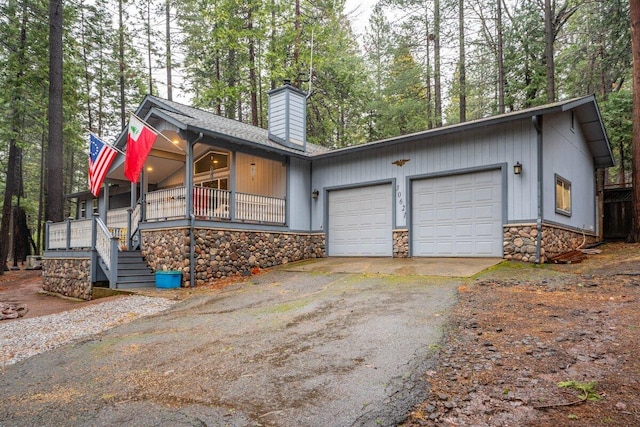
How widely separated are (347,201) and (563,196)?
585 cm

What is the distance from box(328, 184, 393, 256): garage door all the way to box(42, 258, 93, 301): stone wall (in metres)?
6.85

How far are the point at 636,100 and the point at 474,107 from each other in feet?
53.7

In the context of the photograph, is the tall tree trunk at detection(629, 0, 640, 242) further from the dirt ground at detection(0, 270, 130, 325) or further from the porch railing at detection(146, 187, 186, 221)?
the dirt ground at detection(0, 270, 130, 325)

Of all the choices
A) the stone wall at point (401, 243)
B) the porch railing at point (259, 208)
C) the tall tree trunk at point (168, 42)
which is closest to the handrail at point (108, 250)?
the porch railing at point (259, 208)

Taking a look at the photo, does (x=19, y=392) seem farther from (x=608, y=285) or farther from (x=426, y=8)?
(x=426, y=8)

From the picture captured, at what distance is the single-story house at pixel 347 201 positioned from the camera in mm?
8867

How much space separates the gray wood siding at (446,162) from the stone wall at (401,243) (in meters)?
0.23

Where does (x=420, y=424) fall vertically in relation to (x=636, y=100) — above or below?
below

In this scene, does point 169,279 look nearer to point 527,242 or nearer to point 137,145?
point 137,145

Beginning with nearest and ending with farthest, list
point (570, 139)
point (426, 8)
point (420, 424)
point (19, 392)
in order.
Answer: point (420, 424) < point (19, 392) < point (570, 139) < point (426, 8)

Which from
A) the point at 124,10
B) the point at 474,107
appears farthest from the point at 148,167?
the point at 474,107

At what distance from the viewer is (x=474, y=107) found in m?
26.6

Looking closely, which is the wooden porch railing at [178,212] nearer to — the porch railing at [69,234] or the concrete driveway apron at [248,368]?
the porch railing at [69,234]

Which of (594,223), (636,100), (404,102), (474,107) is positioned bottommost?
(594,223)
